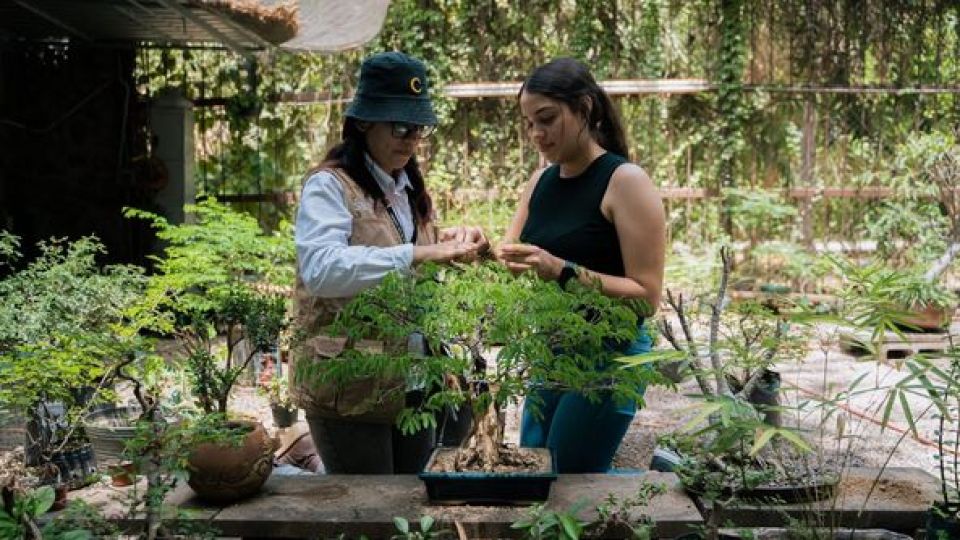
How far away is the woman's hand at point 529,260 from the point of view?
2.41m

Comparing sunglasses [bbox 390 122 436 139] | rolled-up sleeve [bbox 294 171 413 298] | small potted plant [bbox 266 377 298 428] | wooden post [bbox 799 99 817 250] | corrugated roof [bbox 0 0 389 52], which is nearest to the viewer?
rolled-up sleeve [bbox 294 171 413 298]

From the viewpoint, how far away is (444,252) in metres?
2.39

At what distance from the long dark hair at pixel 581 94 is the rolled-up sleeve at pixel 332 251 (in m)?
0.57

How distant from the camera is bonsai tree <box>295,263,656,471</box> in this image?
2.05 m

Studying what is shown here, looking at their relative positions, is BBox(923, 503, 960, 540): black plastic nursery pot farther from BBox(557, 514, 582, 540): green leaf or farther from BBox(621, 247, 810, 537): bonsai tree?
BBox(557, 514, 582, 540): green leaf

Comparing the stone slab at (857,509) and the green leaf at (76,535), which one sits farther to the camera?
the stone slab at (857,509)

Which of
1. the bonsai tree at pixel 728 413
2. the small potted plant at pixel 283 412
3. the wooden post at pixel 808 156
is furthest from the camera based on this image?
the wooden post at pixel 808 156

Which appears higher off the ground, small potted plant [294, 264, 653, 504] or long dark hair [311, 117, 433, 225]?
long dark hair [311, 117, 433, 225]

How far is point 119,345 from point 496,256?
106 cm

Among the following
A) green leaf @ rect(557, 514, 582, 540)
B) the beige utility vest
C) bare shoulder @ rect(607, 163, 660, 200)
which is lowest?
green leaf @ rect(557, 514, 582, 540)

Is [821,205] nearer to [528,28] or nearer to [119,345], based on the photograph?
[528,28]

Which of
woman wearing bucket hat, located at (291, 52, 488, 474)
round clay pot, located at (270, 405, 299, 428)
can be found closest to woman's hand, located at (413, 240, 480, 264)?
woman wearing bucket hat, located at (291, 52, 488, 474)

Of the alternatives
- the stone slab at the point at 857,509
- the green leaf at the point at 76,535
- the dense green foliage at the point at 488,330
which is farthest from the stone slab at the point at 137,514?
the stone slab at the point at 857,509

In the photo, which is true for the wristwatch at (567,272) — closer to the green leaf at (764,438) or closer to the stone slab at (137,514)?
the green leaf at (764,438)
